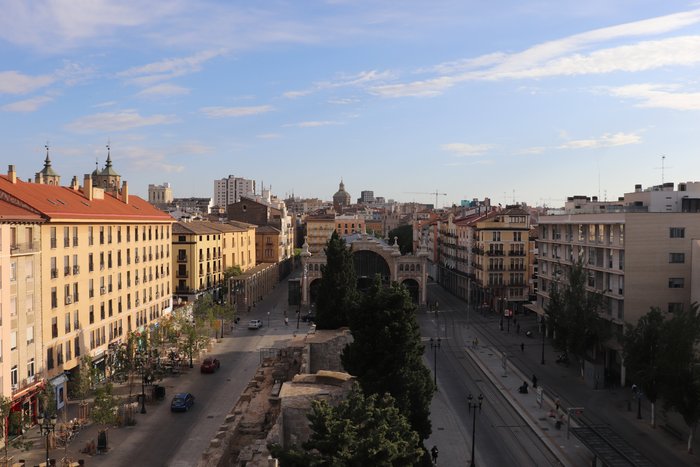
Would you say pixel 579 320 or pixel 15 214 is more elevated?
pixel 15 214

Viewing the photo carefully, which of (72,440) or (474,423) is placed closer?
(474,423)

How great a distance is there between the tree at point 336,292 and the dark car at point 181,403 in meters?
15.4

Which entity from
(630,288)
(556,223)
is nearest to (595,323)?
(630,288)

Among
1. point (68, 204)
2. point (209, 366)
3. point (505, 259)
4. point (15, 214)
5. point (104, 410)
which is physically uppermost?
point (68, 204)

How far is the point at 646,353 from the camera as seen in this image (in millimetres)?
43875

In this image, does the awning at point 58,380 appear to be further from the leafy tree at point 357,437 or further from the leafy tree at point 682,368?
the leafy tree at point 682,368

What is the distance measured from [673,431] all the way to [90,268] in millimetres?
45349

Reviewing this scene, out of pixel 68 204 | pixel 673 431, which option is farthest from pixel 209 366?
pixel 673 431

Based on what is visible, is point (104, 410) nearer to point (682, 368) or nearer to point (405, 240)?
point (682, 368)

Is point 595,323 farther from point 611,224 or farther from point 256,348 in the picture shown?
point 256,348

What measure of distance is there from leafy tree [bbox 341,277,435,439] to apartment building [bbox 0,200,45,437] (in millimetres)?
20825

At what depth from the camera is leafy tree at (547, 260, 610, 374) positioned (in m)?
53.6

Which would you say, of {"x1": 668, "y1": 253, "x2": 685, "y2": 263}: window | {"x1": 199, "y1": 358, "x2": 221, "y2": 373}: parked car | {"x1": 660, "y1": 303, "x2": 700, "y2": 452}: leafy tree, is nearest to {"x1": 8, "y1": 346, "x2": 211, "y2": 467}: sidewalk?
{"x1": 199, "y1": 358, "x2": 221, "y2": 373}: parked car

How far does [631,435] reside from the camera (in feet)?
134
